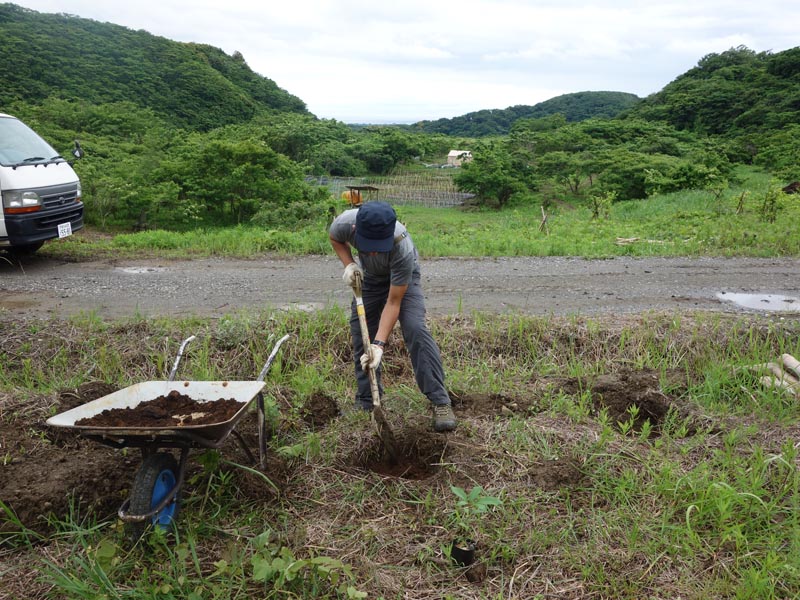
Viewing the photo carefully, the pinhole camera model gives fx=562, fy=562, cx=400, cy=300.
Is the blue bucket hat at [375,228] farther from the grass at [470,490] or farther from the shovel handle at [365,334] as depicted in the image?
the grass at [470,490]

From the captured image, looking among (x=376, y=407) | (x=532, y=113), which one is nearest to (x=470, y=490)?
(x=376, y=407)

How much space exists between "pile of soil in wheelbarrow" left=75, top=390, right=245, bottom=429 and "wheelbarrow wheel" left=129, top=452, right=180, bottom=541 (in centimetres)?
15

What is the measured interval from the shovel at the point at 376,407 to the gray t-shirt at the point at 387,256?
21 cm

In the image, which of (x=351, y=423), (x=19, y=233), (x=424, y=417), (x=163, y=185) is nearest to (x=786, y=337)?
(x=424, y=417)

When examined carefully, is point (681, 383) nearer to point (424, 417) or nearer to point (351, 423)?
point (424, 417)

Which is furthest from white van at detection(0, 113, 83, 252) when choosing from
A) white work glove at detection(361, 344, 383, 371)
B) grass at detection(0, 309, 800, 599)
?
white work glove at detection(361, 344, 383, 371)

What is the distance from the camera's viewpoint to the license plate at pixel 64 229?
6390mm

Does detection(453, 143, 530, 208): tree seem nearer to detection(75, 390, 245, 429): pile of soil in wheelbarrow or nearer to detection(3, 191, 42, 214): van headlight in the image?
detection(3, 191, 42, 214): van headlight

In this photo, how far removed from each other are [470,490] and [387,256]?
51.4 inches

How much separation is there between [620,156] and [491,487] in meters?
25.8

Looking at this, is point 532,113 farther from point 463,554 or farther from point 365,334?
point 463,554

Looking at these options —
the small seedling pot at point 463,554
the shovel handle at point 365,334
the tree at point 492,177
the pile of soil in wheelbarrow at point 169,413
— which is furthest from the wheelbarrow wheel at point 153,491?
the tree at point 492,177

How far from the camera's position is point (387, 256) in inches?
124

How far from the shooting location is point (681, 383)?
376 centimetres
